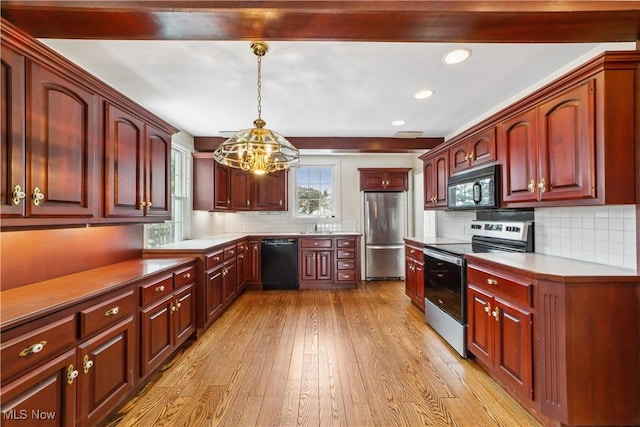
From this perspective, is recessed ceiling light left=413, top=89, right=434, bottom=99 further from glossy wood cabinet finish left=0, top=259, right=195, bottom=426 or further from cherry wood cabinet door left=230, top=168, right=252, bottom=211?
cherry wood cabinet door left=230, top=168, right=252, bottom=211

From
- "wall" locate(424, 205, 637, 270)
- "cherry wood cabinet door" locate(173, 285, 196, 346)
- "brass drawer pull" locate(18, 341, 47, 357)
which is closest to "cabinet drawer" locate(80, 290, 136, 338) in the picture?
"brass drawer pull" locate(18, 341, 47, 357)

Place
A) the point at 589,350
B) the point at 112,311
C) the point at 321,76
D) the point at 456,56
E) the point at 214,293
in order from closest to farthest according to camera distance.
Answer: the point at 589,350
the point at 112,311
the point at 456,56
the point at 321,76
the point at 214,293

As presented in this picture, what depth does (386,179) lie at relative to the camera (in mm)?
5289

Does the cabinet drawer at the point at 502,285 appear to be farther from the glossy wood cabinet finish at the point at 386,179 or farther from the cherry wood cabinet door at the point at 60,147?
the glossy wood cabinet finish at the point at 386,179

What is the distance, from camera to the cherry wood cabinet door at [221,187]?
4355mm

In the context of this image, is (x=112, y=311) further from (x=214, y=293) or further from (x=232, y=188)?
(x=232, y=188)

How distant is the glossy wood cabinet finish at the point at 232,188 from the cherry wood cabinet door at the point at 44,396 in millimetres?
3059

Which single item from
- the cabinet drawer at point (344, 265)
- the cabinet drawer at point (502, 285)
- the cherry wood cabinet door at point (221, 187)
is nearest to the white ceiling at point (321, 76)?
the cherry wood cabinet door at point (221, 187)

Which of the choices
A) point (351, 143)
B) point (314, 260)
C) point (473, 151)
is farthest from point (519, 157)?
point (314, 260)

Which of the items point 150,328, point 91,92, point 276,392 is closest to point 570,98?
point 276,392

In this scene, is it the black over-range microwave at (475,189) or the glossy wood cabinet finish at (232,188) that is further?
the glossy wood cabinet finish at (232,188)

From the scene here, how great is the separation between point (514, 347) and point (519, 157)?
55.2 inches

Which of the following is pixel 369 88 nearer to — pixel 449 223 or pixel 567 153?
pixel 567 153

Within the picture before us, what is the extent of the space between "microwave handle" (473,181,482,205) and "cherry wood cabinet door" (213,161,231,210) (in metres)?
3.42
